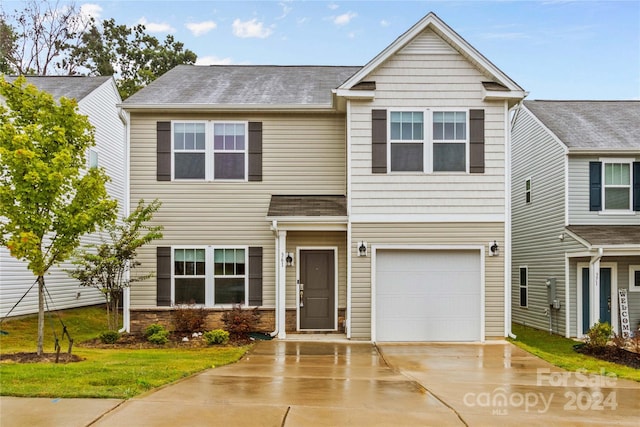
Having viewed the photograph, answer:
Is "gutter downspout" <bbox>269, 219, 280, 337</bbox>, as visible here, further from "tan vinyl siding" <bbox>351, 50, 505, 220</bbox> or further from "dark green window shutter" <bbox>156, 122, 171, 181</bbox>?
"dark green window shutter" <bbox>156, 122, 171, 181</bbox>

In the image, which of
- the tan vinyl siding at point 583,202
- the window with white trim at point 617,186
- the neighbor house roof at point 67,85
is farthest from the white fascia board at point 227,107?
the window with white trim at point 617,186

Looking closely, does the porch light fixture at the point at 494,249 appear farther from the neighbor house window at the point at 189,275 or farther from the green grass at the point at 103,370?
the neighbor house window at the point at 189,275

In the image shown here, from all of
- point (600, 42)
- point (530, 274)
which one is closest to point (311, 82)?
point (530, 274)

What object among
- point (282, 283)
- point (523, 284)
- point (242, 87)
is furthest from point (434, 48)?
point (523, 284)

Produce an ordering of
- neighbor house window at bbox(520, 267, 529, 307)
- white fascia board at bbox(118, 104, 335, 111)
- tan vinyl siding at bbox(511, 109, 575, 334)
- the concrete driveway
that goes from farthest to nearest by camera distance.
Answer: neighbor house window at bbox(520, 267, 529, 307) → tan vinyl siding at bbox(511, 109, 575, 334) → white fascia board at bbox(118, 104, 335, 111) → the concrete driveway

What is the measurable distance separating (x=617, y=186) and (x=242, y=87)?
10.8m

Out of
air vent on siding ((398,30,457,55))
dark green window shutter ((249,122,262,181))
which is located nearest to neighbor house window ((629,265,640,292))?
air vent on siding ((398,30,457,55))

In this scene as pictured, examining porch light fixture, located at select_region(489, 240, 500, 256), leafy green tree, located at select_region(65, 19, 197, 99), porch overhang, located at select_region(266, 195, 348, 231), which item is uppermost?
leafy green tree, located at select_region(65, 19, 197, 99)

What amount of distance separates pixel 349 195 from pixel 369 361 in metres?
3.99

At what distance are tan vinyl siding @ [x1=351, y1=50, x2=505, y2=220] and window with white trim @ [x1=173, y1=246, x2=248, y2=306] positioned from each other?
10.6 ft

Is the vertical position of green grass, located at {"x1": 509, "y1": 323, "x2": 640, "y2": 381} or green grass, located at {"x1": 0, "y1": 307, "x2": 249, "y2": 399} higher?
green grass, located at {"x1": 0, "y1": 307, "x2": 249, "y2": 399}

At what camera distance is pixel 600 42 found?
2033 cm

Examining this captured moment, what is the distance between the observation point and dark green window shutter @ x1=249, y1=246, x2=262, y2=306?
13.4 meters

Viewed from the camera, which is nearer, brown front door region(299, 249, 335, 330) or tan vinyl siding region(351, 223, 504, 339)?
tan vinyl siding region(351, 223, 504, 339)
